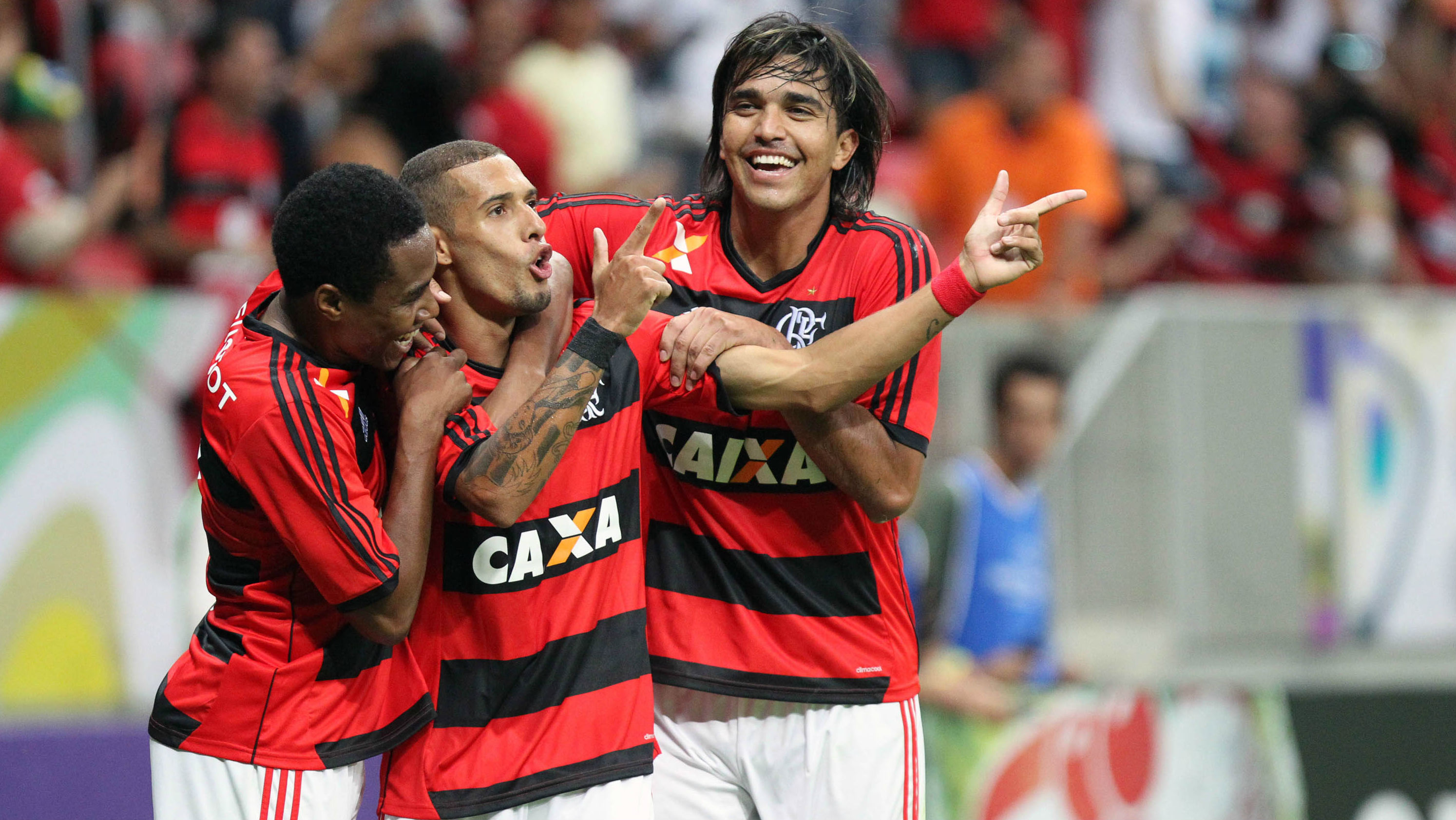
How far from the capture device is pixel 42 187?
266 inches

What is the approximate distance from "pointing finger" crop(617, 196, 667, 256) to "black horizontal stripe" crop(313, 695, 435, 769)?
1.07 metres

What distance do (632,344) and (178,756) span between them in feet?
4.40

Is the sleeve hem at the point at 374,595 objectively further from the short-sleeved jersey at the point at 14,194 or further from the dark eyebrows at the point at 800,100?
the short-sleeved jersey at the point at 14,194

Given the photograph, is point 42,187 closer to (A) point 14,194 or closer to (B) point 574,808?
(A) point 14,194

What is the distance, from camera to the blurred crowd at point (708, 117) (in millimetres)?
7098

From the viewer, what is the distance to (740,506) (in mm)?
3789

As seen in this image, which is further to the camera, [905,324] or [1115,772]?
[1115,772]

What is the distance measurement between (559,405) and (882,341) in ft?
2.43

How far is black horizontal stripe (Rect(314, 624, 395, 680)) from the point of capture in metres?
3.32

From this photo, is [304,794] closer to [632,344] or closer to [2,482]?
[632,344]

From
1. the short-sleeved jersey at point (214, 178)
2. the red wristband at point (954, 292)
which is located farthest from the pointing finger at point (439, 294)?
the short-sleeved jersey at point (214, 178)

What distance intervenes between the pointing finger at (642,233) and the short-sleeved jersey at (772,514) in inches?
19.6

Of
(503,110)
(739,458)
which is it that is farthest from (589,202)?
(503,110)

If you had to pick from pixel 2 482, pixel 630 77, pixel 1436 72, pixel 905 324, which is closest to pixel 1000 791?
pixel 905 324
